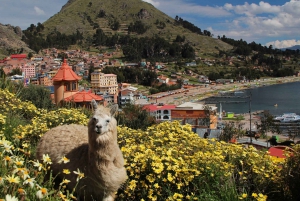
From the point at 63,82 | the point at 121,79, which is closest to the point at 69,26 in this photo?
the point at 121,79

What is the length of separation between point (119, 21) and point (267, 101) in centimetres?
7353

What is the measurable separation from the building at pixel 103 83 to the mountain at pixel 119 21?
1940 inches

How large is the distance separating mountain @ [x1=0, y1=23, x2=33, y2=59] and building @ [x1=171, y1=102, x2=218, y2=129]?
49.2 meters

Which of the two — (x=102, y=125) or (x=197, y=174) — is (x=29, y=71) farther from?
(x=197, y=174)

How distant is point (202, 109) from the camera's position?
1179 inches

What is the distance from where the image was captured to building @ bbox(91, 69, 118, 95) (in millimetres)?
48125

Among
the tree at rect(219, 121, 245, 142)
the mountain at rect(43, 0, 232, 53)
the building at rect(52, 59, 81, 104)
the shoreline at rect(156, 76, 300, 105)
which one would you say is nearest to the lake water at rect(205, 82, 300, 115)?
the shoreline at rect(156, 76, 300, 105)

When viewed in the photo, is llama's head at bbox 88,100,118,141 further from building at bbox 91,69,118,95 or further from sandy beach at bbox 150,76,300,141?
building at bbox 91,69,118,95

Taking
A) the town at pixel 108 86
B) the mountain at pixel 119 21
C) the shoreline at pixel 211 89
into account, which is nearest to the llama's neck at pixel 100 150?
the town at pixel 108 86

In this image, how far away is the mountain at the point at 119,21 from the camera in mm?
103375

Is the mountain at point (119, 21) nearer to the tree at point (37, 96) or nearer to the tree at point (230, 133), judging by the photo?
the tree at point (230, 133)

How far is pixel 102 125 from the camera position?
2.51m

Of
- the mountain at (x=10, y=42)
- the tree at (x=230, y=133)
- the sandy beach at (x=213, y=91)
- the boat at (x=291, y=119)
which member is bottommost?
the boat at (x=291, y=119)

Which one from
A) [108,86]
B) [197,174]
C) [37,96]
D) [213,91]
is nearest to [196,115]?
[108,86]
